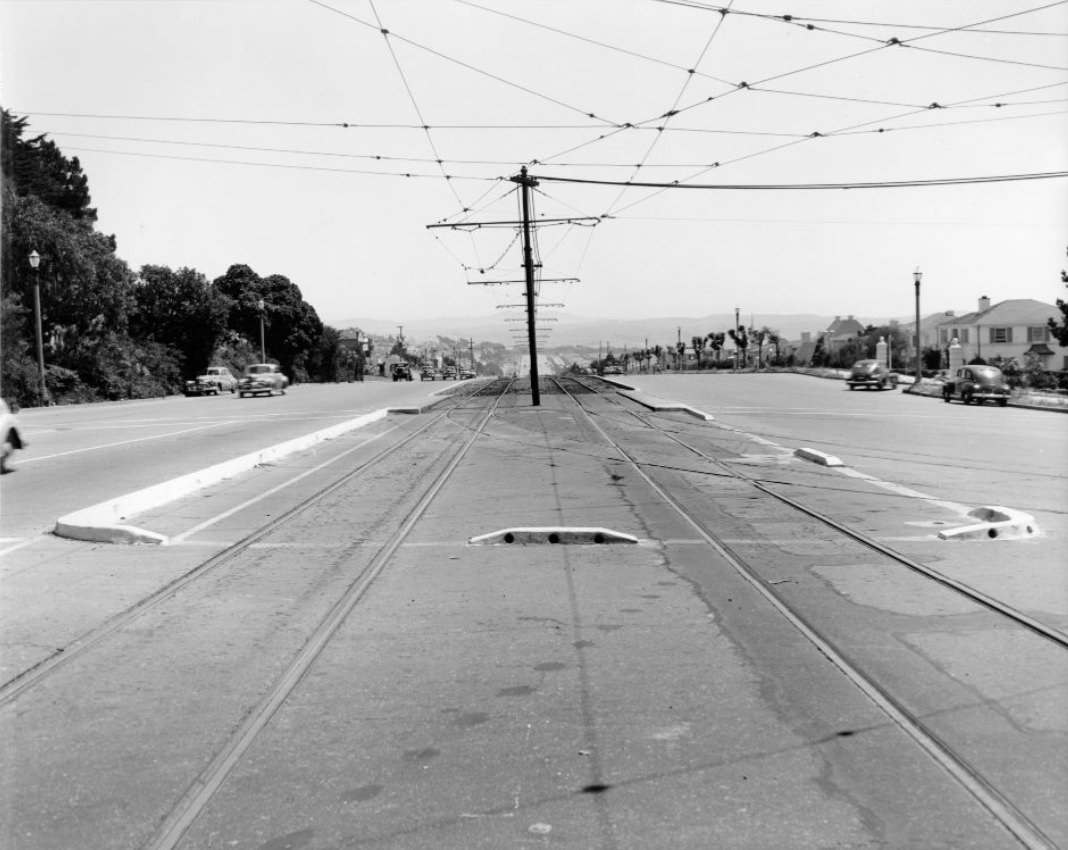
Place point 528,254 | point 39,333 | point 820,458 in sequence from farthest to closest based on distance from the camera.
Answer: point 39,333, point 528,254, point 820,458

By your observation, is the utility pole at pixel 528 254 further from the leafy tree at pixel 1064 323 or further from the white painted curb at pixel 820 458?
the leafy tree at pixel 1064 323

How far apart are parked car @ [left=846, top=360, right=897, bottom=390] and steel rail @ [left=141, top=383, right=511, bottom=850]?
46038 mm

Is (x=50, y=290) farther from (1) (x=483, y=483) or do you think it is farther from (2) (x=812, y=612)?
(2) (x=812, y=612)

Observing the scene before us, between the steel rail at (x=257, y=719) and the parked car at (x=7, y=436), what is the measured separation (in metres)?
9.74

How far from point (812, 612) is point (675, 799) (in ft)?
11.1

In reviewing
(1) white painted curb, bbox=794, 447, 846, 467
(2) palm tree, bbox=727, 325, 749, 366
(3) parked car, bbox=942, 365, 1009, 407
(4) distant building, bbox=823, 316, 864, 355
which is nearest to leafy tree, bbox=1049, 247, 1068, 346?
(3) parked car, bbox=942, 365, 1009, 407

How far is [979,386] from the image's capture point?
39.5 metres

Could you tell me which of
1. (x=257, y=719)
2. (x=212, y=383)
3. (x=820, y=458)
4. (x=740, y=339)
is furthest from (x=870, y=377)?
(x=740, y=339)

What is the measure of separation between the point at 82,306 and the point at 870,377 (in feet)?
129

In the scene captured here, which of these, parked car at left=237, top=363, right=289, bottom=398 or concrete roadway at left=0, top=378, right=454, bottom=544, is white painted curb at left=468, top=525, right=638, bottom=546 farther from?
parked car at left=237, top=363, right=289, bottom=398

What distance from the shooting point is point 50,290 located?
4944cm

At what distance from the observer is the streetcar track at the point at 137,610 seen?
5938mm

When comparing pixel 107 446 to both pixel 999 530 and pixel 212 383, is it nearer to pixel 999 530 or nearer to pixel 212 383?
pixel 999 530

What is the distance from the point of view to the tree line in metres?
47.1
